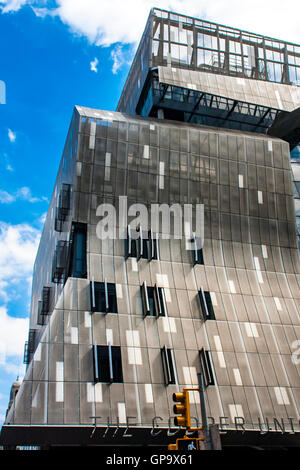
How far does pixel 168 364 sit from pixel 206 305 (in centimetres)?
644

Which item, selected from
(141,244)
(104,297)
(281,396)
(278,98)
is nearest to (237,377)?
(281,396)

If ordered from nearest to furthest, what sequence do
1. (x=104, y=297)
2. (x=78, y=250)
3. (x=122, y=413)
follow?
(x=122, y=413) → (x=104, y=297) → (x=78, y=250)

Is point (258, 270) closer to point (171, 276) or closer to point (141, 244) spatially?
point (171, 276)

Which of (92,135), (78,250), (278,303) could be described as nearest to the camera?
(78,250)

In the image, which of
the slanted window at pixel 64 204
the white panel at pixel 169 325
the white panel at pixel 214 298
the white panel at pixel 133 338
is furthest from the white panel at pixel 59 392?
the slanted window at pixel 64 204

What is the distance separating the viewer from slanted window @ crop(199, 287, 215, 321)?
38.4 metres

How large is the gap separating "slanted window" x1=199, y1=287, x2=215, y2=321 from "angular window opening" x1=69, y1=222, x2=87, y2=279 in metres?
9.89

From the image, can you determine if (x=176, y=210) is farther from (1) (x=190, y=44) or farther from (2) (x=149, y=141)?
(1) (x=190, y=44)

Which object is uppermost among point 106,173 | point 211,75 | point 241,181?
point 211,75

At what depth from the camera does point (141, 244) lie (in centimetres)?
3988

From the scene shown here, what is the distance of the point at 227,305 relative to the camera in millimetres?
39656

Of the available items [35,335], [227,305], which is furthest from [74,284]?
[35,335]

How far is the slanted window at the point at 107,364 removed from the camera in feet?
108

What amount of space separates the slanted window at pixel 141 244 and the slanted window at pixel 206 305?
507 cm
